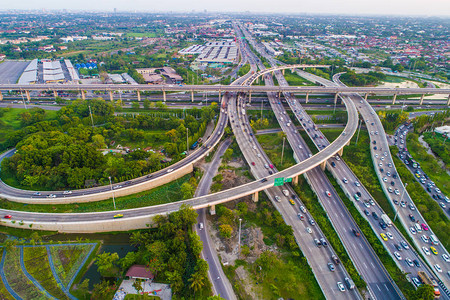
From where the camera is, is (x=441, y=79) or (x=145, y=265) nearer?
(x=145, y=265)

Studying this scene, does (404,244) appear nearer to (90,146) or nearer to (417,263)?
(417,263)

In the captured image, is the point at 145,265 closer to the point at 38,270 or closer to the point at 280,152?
the point at 38,270

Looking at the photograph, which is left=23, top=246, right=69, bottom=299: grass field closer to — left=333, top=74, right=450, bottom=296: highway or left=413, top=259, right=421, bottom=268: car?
left=413, top=259, right=421, bottom=268: car

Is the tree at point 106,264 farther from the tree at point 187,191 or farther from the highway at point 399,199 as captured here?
the highway at point 399,199

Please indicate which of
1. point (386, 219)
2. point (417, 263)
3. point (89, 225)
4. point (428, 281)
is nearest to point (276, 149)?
point (386, 219)

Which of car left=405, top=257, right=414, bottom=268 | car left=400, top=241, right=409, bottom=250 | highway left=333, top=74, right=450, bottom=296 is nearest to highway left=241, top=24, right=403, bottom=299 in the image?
car left=405, top=257, right=414, bottom=268

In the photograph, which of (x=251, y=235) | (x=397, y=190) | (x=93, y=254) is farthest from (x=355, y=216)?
(x=93, y=254)
